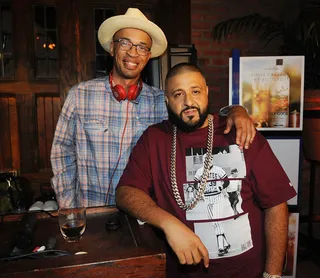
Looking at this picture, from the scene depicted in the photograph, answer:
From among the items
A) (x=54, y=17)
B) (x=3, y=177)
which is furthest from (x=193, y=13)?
(x=3, y=177)

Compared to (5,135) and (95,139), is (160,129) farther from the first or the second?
(5,135)

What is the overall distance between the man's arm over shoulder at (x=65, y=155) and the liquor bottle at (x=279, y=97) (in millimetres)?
1558

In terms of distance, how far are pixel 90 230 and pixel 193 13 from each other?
2407 millimetres

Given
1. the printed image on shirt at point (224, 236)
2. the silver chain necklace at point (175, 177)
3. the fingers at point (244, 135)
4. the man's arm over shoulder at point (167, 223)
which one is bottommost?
the printed image on shirt at point (224, 236)

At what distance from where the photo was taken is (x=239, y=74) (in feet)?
8.07

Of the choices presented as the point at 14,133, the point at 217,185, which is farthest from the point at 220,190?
the point at 14,133

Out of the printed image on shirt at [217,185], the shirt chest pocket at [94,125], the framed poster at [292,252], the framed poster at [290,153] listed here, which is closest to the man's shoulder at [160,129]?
the printed image on shirt at [217,185]

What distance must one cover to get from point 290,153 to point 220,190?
1.37 metres

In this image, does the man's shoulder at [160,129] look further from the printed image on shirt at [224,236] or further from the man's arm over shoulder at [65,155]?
Answer: the man's arm over shoulder at [65,155]

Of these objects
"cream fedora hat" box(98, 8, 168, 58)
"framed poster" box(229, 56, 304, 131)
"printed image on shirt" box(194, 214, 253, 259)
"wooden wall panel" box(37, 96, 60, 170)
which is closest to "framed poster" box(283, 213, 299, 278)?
"framed poster" box(229, 56, 304, 131)

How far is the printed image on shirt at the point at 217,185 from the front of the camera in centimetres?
136

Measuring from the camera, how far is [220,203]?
53.8 inches

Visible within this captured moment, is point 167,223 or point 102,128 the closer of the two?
point 167,223

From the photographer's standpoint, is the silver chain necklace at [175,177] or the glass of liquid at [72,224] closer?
the glass of liquid at [72,224]
